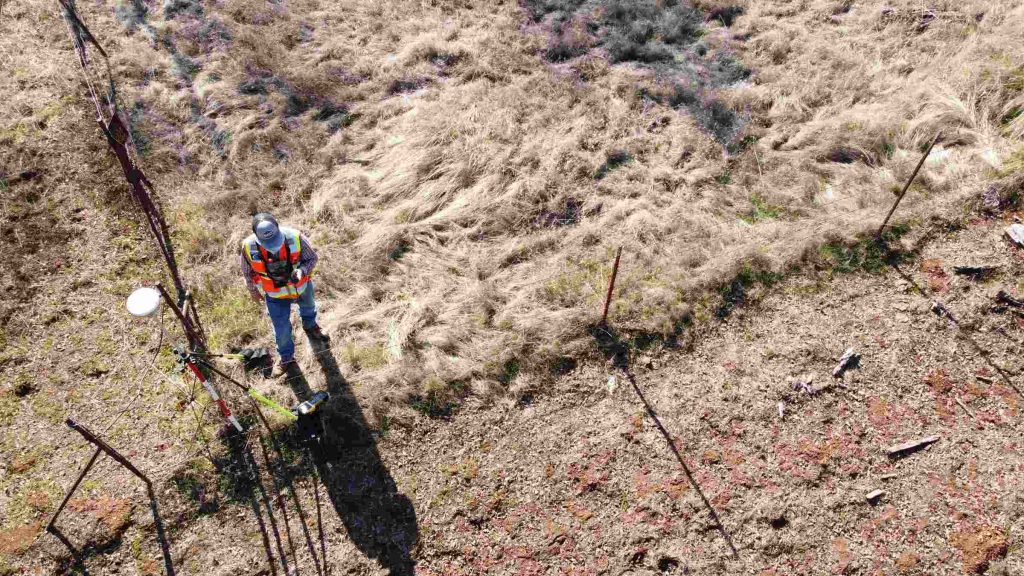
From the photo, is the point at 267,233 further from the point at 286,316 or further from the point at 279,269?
the point at 286,316

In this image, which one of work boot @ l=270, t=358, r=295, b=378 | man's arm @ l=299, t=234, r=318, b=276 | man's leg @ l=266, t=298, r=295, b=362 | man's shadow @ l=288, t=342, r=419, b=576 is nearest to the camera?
man's shadow @ l=288, t=342, r=419, b=576

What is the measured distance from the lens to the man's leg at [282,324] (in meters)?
5.64

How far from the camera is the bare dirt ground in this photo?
5.02 metres

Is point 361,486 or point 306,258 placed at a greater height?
point 306,258

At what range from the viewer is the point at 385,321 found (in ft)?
21.7

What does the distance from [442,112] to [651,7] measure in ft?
17.4

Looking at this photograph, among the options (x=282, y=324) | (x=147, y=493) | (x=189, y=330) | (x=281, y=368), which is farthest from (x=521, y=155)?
(x=147, y=493)

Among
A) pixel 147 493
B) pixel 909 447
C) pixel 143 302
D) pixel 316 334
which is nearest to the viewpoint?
pixel 143 302

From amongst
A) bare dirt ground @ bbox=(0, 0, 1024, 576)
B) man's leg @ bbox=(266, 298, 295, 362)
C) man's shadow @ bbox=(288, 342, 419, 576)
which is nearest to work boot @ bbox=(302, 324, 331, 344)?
bare dirt ground @ bbox=(0, 0, 1024, 576)

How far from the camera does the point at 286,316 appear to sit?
5.77 m

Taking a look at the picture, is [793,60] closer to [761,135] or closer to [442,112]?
[761,135]

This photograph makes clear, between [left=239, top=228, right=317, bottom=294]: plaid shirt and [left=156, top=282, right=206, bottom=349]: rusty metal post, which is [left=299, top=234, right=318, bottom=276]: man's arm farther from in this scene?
[left=156, top=282, right=206, bottom=349]: rusty metal post

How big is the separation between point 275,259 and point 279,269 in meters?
0.13

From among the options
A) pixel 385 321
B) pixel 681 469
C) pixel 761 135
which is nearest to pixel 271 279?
pixel 385 321
